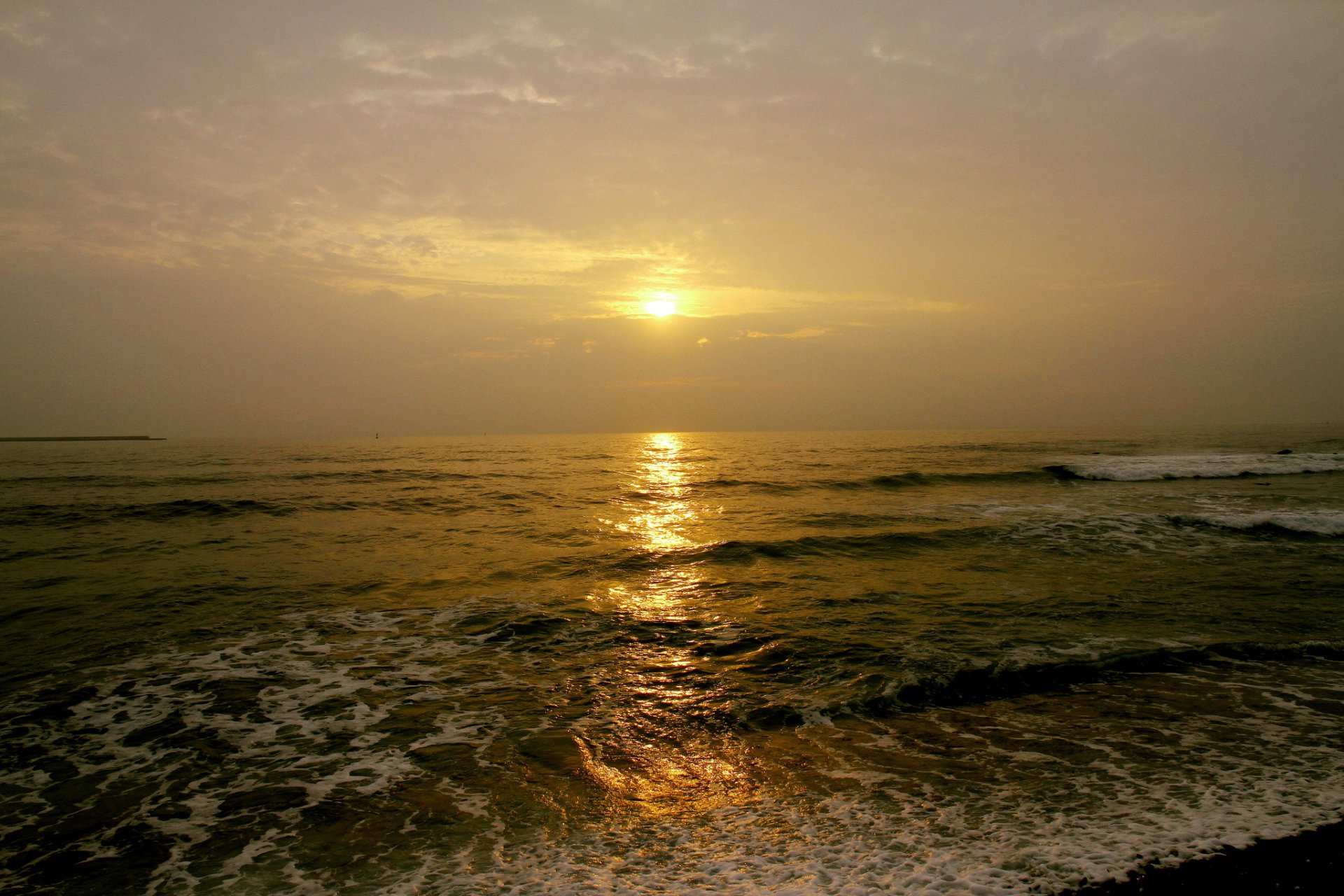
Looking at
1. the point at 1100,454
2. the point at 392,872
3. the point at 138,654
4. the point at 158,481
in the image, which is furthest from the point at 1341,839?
the point at 1100,454

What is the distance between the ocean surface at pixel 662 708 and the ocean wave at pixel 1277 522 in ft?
0.88

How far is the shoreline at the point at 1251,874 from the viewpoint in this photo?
4078 mm

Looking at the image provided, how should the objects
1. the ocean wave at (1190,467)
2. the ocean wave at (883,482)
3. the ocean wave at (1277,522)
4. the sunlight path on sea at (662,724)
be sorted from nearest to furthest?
the sunlight path on sea at (662,724) → the ocean wave at (1277,522) → the ocean wave at (883,482) → the ocean wave at (1190,467)

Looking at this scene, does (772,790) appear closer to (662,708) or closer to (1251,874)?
(662,708)

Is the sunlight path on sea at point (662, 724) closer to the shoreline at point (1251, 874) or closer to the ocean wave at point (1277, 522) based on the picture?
the shoreline at point (1251, 874)

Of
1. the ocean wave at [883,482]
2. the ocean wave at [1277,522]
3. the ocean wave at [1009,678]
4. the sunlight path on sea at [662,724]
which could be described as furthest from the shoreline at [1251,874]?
the ocean wave at [883,482]

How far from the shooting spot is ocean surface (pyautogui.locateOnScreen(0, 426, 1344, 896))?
4758mm

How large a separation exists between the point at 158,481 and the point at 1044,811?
44415mm

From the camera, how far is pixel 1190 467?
41.1 meters

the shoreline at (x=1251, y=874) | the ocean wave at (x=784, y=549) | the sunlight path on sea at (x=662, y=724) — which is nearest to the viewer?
the shoreline at (x=1251, y=874)

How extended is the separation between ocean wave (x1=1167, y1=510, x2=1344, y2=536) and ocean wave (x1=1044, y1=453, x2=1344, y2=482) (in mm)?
14517

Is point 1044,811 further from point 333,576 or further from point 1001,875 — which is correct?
point 333,576

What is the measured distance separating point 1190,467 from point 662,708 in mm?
46541

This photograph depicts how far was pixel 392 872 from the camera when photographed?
4598 mm
